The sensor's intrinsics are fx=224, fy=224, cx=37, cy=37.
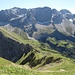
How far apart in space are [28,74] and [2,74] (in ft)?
18.8

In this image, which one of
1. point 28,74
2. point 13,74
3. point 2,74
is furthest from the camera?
point 28,74

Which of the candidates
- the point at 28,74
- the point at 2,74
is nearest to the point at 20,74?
the point at 28,74

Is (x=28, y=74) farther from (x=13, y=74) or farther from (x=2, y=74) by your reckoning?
(x=2, y=74)

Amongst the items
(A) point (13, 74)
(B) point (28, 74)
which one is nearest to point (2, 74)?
(A) point (13, 74)

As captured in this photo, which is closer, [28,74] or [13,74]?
[13,74]

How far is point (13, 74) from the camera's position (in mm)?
31547

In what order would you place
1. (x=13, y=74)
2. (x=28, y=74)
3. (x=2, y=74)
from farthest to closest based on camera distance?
(x=28, y=74) < (x=13, y=74) < (x=2, y=74)

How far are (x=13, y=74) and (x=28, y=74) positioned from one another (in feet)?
11.1

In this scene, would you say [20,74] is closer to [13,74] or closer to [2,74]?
[13,74]

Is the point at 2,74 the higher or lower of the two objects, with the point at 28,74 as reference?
higher

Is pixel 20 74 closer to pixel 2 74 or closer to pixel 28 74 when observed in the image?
pixel 28 74

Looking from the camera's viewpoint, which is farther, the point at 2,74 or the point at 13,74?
the point at 13,74

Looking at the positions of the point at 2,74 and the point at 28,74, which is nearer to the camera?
the point at 2,74

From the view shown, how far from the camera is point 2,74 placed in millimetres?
29609
